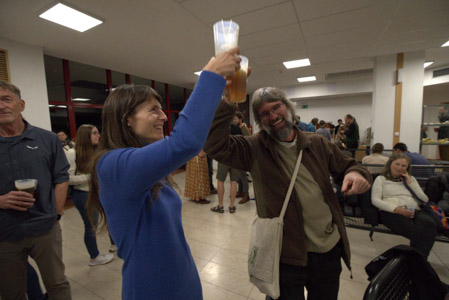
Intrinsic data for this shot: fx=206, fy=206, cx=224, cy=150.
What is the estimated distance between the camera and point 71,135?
4848 millimetres

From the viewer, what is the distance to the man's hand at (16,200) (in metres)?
1.25

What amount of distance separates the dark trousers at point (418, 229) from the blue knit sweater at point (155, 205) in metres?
2.30

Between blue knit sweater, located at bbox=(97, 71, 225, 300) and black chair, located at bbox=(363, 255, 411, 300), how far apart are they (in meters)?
0.62

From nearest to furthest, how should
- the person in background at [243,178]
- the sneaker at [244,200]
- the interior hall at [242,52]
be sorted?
the interior hall at [242,52]
the person in background at [243,178]
the sneaker at [244,200]

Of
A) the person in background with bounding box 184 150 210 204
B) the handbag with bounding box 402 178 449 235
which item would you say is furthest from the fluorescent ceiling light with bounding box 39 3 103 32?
the handbag with bounding box 402 178 449 235

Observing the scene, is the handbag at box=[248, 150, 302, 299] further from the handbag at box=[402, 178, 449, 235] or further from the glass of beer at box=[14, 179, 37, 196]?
the handbag at box=[402, 178, 449, 235]

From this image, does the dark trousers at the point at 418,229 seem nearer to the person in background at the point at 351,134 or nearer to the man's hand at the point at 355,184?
the man's hand at the point at 355,184

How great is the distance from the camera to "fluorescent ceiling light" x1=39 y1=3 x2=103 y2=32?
2658mm

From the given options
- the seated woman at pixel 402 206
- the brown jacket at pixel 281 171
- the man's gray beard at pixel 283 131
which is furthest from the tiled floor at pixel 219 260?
the man's gray beard at pixel 283 131

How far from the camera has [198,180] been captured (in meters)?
4.25

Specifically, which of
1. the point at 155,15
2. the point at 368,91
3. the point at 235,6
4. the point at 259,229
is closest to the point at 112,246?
the point at 259,229

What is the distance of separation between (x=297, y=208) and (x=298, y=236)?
0.14m

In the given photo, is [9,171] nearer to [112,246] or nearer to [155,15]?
[112,246]

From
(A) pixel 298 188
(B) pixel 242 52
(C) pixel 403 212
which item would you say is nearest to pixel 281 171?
(A) pixel 298 188
